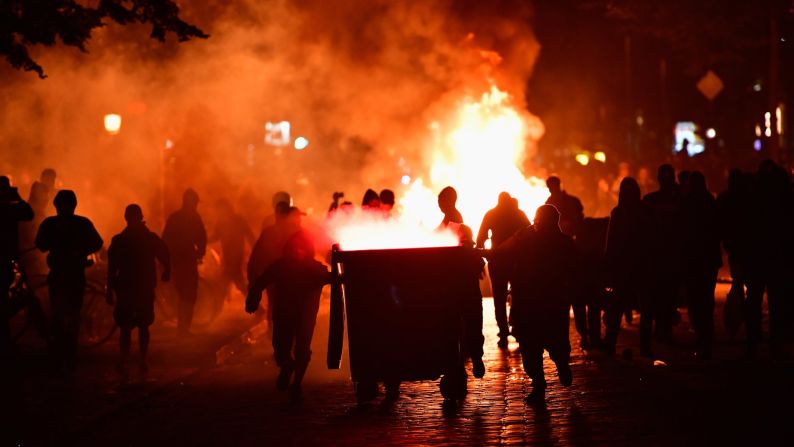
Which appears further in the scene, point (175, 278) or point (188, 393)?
Result: point (175, 278)

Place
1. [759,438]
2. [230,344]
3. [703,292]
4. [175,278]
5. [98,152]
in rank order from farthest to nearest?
[98,152]
[175,278]
[230,344]
[703,292]
[759,438]

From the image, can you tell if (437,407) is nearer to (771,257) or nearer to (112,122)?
(771,257)

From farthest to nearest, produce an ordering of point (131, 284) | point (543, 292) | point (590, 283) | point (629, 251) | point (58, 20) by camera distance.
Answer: point (629, 251), point (131, 284), point (58, 20), point (590, 283), point (543, 292)

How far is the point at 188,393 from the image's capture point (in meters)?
10.4

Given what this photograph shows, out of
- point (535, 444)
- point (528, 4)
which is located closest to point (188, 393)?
point (535, 444)

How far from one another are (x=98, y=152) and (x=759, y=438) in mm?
17286

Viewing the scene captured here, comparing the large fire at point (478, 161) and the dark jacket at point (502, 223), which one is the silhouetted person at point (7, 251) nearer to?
the dark jacket at point (502, 223)

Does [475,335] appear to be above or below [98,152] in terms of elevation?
below

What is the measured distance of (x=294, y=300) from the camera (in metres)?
10.2

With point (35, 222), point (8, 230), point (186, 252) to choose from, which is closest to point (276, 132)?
point (186, 252)

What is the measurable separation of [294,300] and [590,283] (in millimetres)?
2782

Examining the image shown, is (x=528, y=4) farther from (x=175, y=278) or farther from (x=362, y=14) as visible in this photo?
(x=175, y=278)

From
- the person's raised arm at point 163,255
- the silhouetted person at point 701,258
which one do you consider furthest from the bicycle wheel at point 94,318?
the silhouetted person at point 701,258

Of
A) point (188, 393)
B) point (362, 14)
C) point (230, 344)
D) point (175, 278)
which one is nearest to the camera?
point (188, 393)
